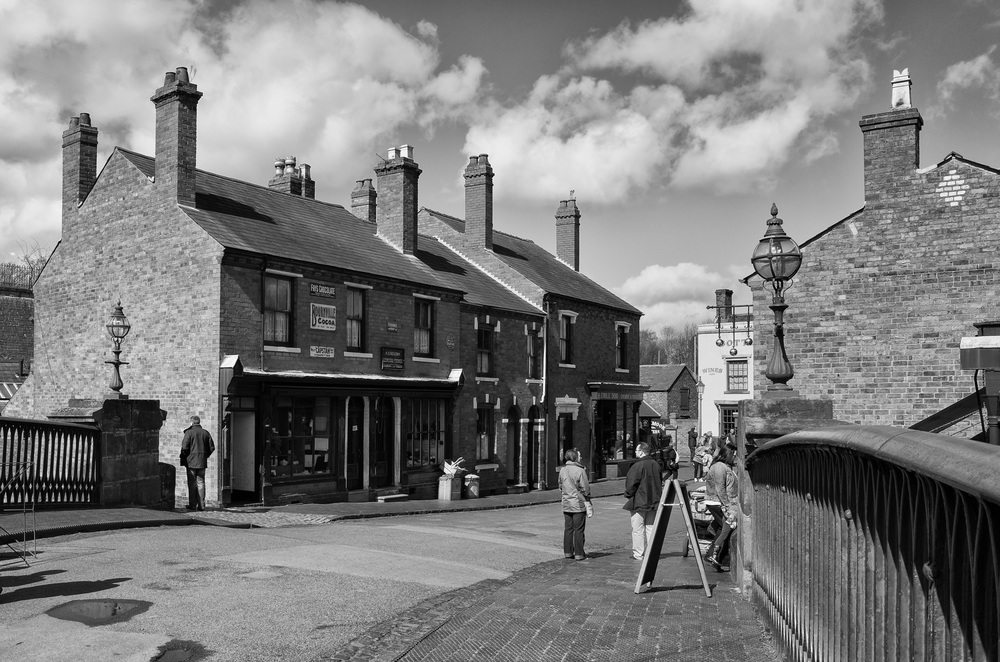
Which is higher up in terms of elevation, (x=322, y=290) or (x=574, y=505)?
(x=322, y=290)

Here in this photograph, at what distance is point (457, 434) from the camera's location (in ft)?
91.4

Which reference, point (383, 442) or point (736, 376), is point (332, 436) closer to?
point (383, 442)

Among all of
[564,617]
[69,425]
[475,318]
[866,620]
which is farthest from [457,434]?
[866,620]

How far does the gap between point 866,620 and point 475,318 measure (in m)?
25.1

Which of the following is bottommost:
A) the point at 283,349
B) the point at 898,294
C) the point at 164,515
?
the point at 164,515

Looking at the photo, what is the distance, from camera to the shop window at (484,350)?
2938 cm

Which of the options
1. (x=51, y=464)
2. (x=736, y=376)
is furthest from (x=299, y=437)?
(x=736, y=376)

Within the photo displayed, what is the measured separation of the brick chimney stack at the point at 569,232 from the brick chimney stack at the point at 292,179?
14364mm

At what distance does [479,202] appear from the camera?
34.2 metres

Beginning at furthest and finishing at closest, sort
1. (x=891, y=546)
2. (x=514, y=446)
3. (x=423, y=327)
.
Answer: (x=514, y=446) → (x=423, y=327) → (x=891, y=546)

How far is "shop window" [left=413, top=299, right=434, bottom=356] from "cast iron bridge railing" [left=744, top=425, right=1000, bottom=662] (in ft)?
66.4

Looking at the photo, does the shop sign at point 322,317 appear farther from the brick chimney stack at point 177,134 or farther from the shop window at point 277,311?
the brick chimney stack at point 177,134

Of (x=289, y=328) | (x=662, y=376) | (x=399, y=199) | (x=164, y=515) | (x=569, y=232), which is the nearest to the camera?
(x=164, y=515)

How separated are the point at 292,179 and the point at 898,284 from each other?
846 inches
